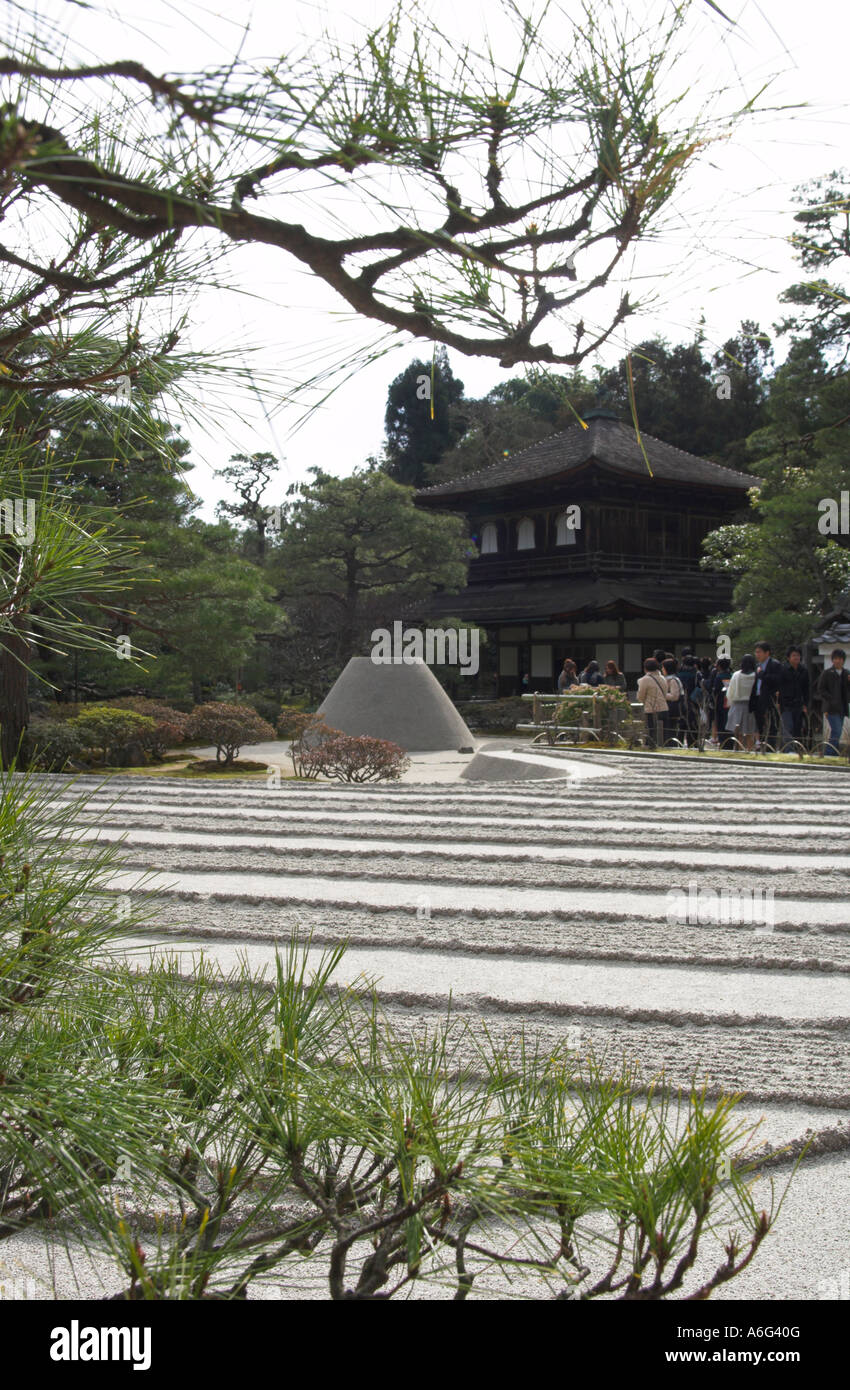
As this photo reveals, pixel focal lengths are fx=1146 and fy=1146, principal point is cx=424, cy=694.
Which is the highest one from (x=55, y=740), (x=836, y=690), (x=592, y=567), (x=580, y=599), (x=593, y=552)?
(x=593, y=552)

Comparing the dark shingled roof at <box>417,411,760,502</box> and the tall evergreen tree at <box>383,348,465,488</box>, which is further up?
the tall evergreen tree at <box>383,348,465,488</box>

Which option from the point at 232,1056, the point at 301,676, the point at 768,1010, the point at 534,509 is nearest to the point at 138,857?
the point at 768,1010

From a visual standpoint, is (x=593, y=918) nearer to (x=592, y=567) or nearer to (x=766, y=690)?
(x=766, y=690)

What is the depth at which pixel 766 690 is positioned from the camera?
461 inches

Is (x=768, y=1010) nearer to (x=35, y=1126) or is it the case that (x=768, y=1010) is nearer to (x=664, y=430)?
(x=35, y=1126)

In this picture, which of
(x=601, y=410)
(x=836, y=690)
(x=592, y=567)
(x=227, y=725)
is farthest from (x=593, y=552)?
(x=836, y=690)

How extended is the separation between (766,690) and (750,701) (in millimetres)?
302

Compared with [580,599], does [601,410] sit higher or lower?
higher

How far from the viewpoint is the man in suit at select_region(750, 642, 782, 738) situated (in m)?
11.4

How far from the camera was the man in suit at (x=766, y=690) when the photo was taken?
1136 centimetres

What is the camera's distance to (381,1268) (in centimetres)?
138

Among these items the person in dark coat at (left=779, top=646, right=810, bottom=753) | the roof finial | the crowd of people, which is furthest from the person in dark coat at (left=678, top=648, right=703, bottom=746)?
the roof finial

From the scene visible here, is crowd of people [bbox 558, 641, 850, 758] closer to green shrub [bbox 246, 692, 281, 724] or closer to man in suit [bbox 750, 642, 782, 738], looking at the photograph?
man in suit [bbox 750, 642, 782, 738]

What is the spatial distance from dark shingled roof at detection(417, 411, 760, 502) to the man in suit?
10233mm
